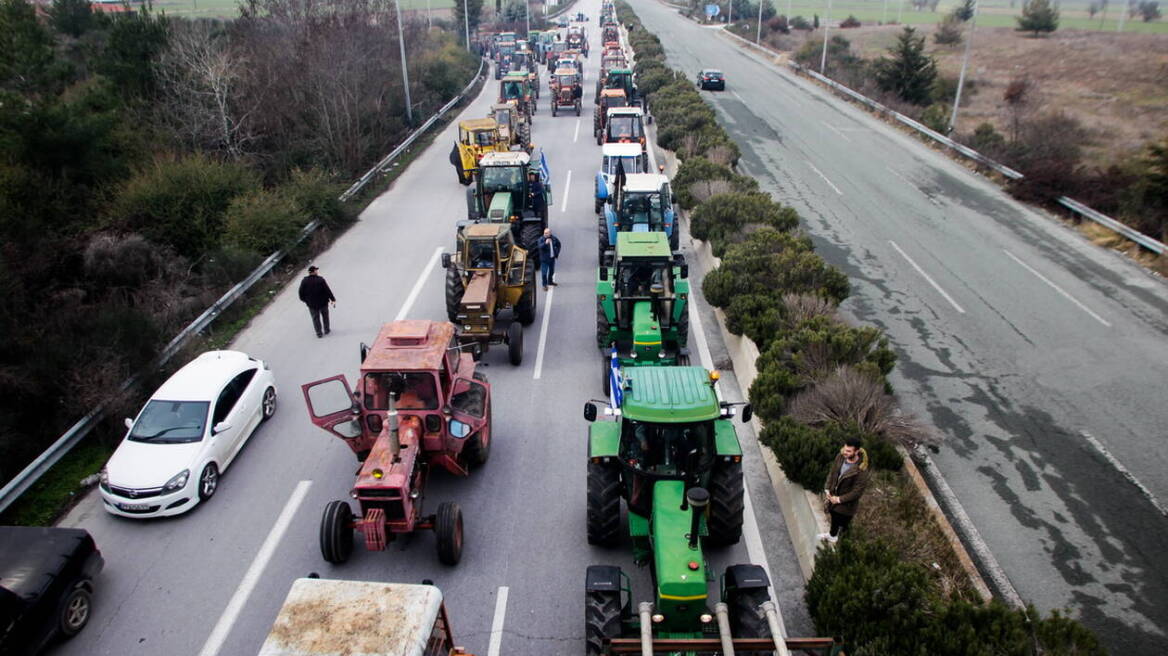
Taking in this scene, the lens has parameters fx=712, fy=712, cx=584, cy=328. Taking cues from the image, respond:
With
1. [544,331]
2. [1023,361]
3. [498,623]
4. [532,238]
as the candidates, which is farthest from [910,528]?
[532,238]

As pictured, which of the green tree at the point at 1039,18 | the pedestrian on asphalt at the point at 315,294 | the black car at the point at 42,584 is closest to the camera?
the black car at the point at 42,584

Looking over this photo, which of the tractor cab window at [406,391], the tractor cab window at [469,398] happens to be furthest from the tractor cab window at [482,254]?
the tractor cab window at [406,391]

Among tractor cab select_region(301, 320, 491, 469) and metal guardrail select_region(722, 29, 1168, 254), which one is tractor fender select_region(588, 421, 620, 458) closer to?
tractor cab select_region(301, 320, 491, 469)

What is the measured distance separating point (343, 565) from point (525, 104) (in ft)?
94.3

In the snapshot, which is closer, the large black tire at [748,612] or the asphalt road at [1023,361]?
the large black tire at [748,612]

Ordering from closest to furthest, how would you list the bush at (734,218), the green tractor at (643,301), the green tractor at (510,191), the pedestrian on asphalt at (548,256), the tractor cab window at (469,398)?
the tractor cab window at (469,398)
the green tractor at (643,301)
the pedestrian on asphalt at (548,256)
the bush at (734,218)
the green tractor at (510,191)

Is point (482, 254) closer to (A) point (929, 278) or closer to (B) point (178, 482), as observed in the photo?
(B) point (178, 482)

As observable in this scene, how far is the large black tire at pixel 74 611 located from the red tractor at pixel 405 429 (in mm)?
2711

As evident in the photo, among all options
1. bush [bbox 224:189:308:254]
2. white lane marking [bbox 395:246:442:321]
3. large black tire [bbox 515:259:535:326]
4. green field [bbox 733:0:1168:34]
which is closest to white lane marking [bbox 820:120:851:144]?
white lane marking [bbox 395:246:442:321]

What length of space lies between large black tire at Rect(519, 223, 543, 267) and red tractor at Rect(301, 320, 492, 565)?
21.7 ft

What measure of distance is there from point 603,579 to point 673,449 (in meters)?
1.63

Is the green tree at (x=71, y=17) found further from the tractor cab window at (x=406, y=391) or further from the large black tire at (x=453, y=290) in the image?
the tractor cab window at (x=406, y=391)

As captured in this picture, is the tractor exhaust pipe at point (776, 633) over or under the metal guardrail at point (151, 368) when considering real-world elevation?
over

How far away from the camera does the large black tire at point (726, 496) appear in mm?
8383
